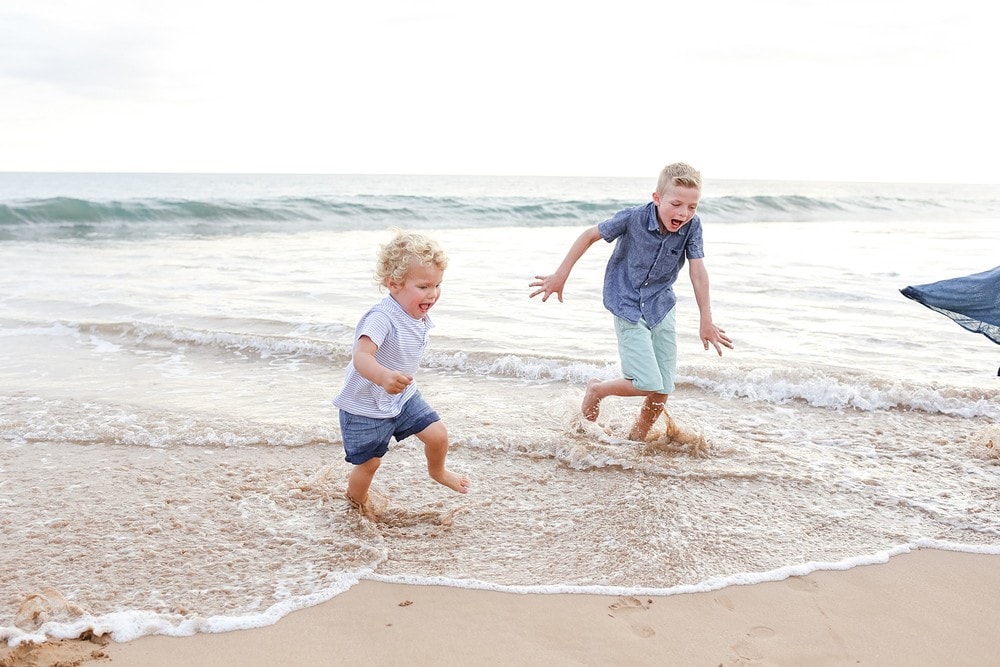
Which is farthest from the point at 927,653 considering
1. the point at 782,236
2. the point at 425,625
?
the point at 782,236

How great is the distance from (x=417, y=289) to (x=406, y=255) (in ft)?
0.49

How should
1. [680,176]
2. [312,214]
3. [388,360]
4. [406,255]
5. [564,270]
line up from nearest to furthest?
[406,255] < [388,360] < [680,176] < [564,270] < [312,214]

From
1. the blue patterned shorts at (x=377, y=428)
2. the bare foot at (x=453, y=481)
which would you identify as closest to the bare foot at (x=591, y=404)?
the bare foot at (x=453, y=481)

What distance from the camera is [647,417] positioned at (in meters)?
4.73

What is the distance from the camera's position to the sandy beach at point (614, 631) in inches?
99.7

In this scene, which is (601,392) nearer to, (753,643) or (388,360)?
(388,360)

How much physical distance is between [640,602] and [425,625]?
76 cm

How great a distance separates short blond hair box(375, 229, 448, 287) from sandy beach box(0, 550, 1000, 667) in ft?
4.09

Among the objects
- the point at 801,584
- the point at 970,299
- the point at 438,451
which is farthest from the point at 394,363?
the point at 970,299

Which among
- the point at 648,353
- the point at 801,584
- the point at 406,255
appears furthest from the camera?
the point at 648,353

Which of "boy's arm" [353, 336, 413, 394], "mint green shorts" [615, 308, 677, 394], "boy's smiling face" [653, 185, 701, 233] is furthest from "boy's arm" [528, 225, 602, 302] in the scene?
"boy's arm" [353, 336, 413, 394]

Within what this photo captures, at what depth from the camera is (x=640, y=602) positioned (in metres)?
2.85

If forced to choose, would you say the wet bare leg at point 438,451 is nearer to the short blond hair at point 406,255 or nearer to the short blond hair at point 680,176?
the short blond hair at point 406,255

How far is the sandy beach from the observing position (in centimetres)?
253
